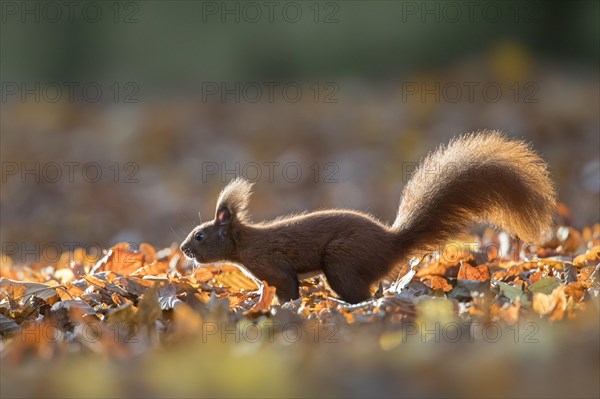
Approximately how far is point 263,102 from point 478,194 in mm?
Answer: 11772

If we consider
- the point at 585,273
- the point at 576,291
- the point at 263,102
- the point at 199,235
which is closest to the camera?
the point at 576,291

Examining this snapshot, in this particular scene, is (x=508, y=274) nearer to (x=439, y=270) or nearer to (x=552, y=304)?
(x=439, y=270)

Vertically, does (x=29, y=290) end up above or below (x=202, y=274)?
above

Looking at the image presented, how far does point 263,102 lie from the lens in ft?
51.1

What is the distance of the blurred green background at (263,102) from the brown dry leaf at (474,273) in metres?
3.71

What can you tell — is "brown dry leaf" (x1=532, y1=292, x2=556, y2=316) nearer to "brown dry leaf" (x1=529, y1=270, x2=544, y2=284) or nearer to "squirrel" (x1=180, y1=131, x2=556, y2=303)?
"brown dry leaf" (x1=529, y1=270, x2=544, y2=284)

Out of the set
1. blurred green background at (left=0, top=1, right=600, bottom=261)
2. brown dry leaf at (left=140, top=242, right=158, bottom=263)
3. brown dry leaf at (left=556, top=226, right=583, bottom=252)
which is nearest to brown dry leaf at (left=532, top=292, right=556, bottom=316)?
brown dry leaf at (left=556, top=226, right=583, bottom=252)

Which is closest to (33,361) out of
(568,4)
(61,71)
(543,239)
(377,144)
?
(543,239)

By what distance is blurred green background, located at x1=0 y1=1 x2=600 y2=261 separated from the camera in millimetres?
10305

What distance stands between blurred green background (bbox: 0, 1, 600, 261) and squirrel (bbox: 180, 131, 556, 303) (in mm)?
3537

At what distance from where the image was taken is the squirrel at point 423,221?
155 inches

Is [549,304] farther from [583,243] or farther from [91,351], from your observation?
[583,243]

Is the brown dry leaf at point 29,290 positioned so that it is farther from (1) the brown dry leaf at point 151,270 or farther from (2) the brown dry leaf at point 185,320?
(2) the brown dry leaf at point 185,320

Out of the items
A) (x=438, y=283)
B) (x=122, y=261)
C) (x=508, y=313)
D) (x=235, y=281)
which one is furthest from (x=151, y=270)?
(x=508, y=313)
